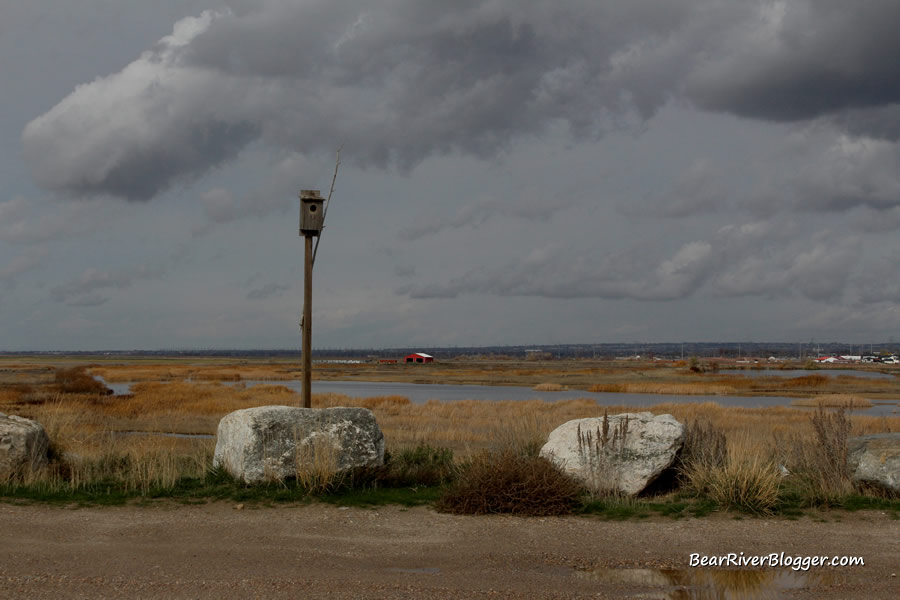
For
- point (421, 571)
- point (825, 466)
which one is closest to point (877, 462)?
point (825, 466)

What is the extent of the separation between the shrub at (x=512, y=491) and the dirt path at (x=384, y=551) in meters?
0.33

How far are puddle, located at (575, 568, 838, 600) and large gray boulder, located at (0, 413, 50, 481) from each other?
923 cm

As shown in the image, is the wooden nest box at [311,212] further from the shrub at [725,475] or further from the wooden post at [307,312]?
the shrub at [725,475]

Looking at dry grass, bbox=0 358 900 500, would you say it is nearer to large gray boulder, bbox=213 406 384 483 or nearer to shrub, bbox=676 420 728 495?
shrub, bbox=676 420 728 495

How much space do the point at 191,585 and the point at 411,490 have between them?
17.3 ft

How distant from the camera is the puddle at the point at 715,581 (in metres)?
7.62

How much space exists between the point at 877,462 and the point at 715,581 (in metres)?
5.42

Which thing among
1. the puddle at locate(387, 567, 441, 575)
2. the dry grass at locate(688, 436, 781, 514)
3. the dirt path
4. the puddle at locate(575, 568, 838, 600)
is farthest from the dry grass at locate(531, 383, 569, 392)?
the puddle at locate(387, 567, 441, 575)

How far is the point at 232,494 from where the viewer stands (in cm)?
1177

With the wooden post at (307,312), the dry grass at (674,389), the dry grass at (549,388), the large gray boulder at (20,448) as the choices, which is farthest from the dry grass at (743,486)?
the dry grass at (549,388)

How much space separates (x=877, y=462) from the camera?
11.9 meters

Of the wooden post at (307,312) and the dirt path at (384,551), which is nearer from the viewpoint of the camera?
the dirt path at (384,551)

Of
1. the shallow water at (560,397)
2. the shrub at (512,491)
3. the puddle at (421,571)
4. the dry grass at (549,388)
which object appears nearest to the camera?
the puddle at (421,571)

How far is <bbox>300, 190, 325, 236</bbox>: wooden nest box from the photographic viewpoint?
1445cm
